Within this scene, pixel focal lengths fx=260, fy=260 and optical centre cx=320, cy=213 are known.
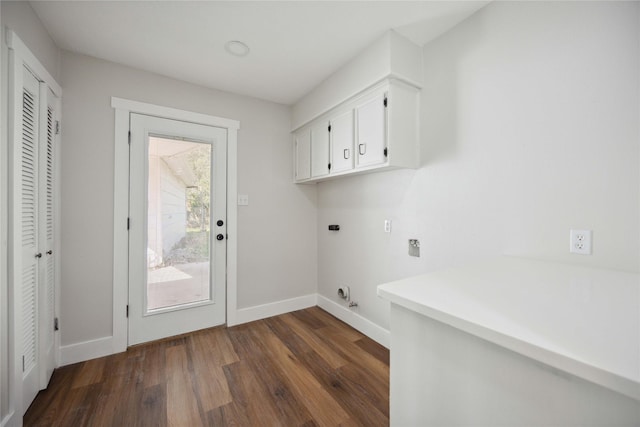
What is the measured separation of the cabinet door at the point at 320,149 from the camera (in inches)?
99.0

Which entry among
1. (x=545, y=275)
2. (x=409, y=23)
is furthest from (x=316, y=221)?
(x=545, y=275)

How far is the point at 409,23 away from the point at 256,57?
118cm

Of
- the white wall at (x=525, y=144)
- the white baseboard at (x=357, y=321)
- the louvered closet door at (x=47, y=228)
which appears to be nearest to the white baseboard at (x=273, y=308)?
the white baseboard at (x=357, y=321)

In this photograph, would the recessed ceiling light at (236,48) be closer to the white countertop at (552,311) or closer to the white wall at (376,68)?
the white wall at (376,68)

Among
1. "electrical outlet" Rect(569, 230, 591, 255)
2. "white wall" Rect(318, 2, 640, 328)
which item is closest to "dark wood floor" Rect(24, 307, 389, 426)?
"white wall" Rect(318, 2, 640, 328)

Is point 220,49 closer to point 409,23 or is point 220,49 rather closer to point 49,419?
point 409,23

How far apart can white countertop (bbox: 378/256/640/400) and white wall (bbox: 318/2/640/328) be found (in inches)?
11.6

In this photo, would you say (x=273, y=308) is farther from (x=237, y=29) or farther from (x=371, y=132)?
(x=237, y=29)

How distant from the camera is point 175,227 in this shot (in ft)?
8.02

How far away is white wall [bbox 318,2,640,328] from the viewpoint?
1.15m

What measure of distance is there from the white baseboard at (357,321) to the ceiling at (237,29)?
2.28m

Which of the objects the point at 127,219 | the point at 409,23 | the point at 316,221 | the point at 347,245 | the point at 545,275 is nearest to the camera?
the point at 545,275

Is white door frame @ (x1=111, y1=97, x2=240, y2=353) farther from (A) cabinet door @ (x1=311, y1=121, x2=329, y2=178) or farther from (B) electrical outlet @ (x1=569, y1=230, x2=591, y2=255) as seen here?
(B) electrical outlet @ (x1=569, y1=230, x2=591, y2=255)

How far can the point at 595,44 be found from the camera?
1.21 m
